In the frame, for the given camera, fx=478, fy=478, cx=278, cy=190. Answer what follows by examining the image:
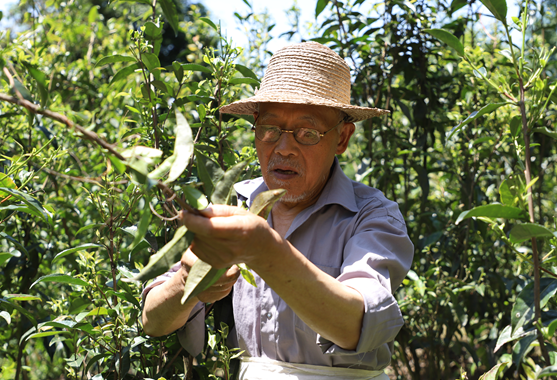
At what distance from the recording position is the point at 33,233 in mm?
2201

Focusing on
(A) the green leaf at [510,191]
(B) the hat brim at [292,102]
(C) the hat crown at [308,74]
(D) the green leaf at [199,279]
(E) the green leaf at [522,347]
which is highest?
(C) the hat crown at [308,74]

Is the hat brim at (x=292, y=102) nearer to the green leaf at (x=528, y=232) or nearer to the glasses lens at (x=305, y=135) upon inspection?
the glasses lens at (x=305, y=135)

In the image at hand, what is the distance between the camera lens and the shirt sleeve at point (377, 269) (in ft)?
3.98

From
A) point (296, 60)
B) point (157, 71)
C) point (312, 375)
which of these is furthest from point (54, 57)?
point (312, 375)

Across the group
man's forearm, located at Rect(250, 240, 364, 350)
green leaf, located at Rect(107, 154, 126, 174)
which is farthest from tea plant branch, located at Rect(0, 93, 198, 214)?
man's forearm, located at Rect(250, 240, 364, 350)

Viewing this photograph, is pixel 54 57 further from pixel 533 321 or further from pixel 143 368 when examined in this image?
Answer: pixel 533 321

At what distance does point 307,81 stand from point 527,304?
992 mm

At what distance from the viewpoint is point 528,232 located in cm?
122

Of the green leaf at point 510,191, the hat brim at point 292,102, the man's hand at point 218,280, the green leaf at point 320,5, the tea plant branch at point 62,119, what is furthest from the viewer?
the green leaf at point 320,5

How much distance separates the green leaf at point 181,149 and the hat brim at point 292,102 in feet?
2.62

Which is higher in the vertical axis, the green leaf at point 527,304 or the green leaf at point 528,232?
the green leaf at point 528,232

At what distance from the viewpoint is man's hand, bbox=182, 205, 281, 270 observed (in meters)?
0.82

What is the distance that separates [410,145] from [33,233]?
190 cm

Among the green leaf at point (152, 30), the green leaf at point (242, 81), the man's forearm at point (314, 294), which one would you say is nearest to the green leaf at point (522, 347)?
the man's forearm at point (314, 294)
